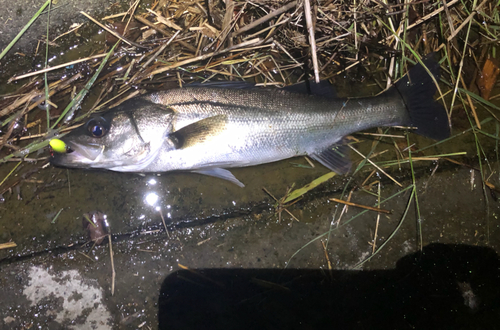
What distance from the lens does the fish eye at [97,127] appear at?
2.29m

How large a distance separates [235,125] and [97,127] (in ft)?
3.86

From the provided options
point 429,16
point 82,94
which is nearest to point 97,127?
point 82,94

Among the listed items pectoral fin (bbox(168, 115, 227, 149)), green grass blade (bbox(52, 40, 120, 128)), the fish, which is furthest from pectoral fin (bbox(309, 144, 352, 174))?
green grass blade (bbox(52, 40, 120, 128))

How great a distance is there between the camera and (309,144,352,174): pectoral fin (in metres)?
2.65

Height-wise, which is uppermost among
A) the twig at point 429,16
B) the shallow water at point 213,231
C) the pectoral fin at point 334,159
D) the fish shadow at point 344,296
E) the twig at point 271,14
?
the twig at point 271,14

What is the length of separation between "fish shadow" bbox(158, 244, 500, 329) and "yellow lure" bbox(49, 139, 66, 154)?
1489 mm

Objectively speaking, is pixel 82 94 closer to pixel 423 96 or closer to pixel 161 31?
pixel 161 31

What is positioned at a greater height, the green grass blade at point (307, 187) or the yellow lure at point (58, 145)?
the yellow lure at point (58, 145)

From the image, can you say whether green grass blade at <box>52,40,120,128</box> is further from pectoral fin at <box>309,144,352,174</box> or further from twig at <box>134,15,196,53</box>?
pectoral fin at <box>309,144,352,174</box>

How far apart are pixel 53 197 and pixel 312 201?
2.59 m

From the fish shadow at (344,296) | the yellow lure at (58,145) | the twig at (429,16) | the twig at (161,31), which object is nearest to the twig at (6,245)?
the yellow lure at (58,145)

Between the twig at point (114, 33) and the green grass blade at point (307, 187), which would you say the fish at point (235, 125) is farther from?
the twig at point (114, 33)

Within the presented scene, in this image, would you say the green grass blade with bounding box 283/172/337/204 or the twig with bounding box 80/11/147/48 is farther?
the twig with bounding box 80/11/147/48

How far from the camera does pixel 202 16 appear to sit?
2.86 metres
